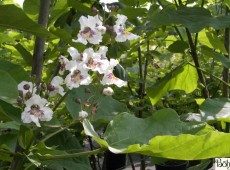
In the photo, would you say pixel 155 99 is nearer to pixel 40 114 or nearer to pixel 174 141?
pixel 40 114

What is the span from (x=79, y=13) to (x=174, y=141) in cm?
74

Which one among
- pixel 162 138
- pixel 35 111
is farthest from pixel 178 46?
pixel 162 138

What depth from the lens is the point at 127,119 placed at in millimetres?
835

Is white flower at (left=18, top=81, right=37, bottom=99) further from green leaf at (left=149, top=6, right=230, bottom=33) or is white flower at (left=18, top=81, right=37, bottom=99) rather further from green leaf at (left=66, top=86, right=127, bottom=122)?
green leaf at (left=149, top=6, right=230, bottom=33)

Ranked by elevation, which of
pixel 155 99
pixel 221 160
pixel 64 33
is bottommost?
pixel 221 160

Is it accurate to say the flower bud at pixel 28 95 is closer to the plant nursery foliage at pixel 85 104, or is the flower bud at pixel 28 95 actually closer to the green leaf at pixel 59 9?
the plant nursery foliage at pixel 85 104

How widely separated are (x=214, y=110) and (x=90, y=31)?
0.51m

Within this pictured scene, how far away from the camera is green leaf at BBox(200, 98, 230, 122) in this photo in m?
1.18

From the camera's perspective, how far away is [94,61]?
0.89 metres

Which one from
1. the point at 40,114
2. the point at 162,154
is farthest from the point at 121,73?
the point at 162,154

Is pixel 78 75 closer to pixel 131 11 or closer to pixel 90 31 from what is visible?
pixel 90 31

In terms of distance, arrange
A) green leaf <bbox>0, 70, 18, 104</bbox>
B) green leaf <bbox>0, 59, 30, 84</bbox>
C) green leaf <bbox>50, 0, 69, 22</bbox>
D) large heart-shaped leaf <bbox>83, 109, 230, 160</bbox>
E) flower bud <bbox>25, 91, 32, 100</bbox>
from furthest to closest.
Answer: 1. green leaf <bbox>50, 0, 69, 22</bbox>
2. green leaf <bbox>0, 59, 30, 84</bbox>
3. flower bud <bbox>25, 91, 32, 100</bbox>
4. green leaf <bbox>0, 70, 18, 104</bbox>
5. large heart-shaped leaf <bbox>83, 109, 230, 160</bbox>

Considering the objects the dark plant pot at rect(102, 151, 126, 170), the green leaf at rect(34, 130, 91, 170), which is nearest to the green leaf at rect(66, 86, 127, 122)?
the green leaf at rect(34, 130, 91, 170)

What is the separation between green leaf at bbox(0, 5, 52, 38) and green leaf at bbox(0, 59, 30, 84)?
0.48 ft
